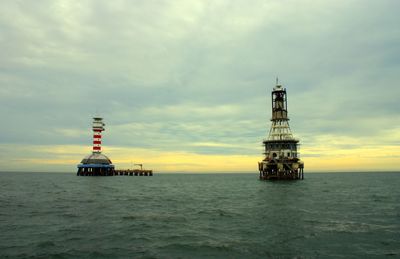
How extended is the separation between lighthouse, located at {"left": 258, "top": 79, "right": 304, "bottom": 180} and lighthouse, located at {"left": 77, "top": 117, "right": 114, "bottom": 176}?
3492 inches

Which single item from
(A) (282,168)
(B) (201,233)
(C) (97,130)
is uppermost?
(C) (97,130)

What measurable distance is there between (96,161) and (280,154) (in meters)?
98.2

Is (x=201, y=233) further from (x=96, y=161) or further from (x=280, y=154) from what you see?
(x=96, y=161)

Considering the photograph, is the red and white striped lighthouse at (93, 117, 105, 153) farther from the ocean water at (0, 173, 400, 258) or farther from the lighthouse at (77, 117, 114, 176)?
the ocean water at (0, 173, 400, 258)

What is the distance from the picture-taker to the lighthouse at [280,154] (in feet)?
293

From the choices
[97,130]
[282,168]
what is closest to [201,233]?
[282,168]

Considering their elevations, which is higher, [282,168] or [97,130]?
[97,130]

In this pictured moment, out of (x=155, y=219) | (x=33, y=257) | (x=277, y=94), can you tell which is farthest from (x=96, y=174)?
(x=33, y=257)

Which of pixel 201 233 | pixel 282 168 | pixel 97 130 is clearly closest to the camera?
pixel 201 233

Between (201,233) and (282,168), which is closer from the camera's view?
(201,233)

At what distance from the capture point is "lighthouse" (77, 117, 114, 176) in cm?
15525

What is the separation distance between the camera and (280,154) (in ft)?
296

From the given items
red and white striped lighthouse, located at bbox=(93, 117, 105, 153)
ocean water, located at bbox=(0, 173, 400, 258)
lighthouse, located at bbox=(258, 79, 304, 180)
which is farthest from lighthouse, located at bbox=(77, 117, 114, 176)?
ocean water, located at bbox=(0, 173, 400, 258)

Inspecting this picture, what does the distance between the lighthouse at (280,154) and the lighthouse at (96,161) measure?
88702 mm
